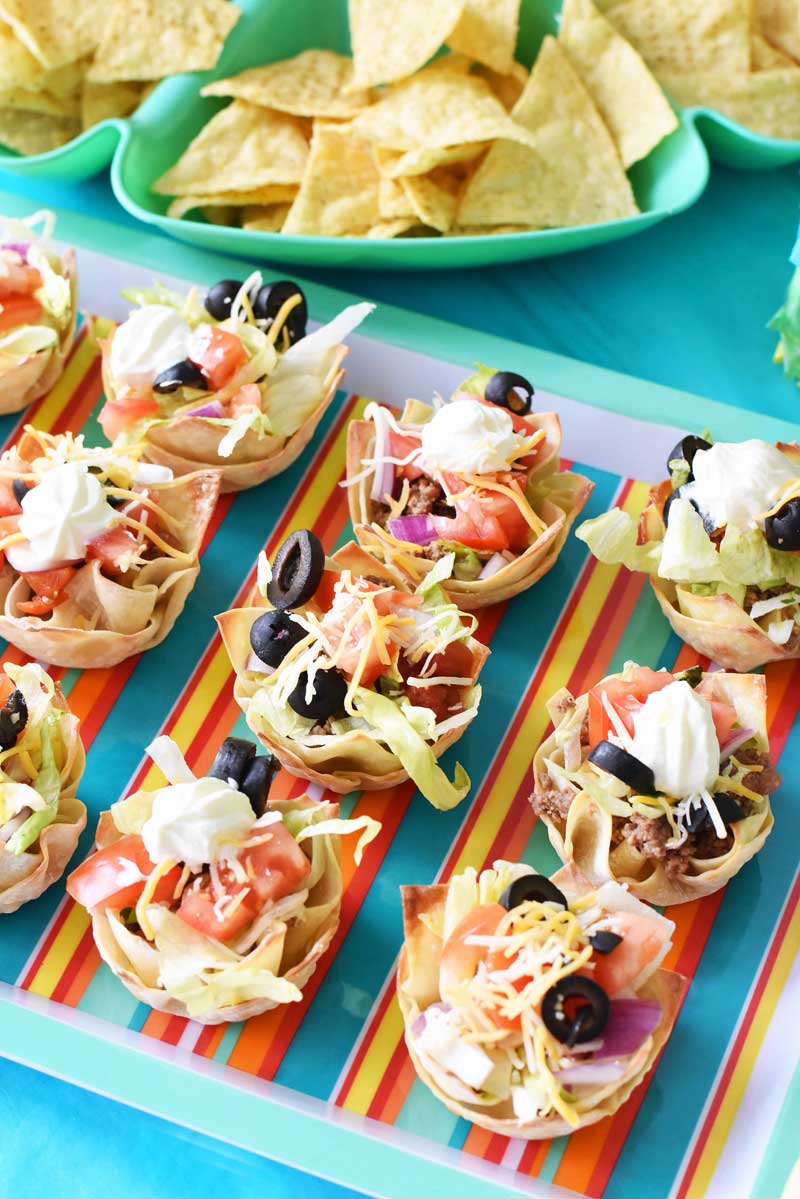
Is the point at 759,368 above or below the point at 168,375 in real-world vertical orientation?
below

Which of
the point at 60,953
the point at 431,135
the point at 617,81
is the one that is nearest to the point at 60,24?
the point at 431,135

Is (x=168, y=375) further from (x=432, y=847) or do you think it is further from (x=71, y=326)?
(x=432, y=847)

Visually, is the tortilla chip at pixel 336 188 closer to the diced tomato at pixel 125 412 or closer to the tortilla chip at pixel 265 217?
the tortilla chip at pixel 265 217

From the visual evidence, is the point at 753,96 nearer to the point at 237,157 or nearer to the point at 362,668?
the point at 237,157

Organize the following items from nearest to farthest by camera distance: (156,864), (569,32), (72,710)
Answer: (156,864) → (72,710) → (569,32)

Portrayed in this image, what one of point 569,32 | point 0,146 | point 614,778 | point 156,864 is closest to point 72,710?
point 156,864

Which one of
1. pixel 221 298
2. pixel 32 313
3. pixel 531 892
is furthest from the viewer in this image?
pixel 32 313
